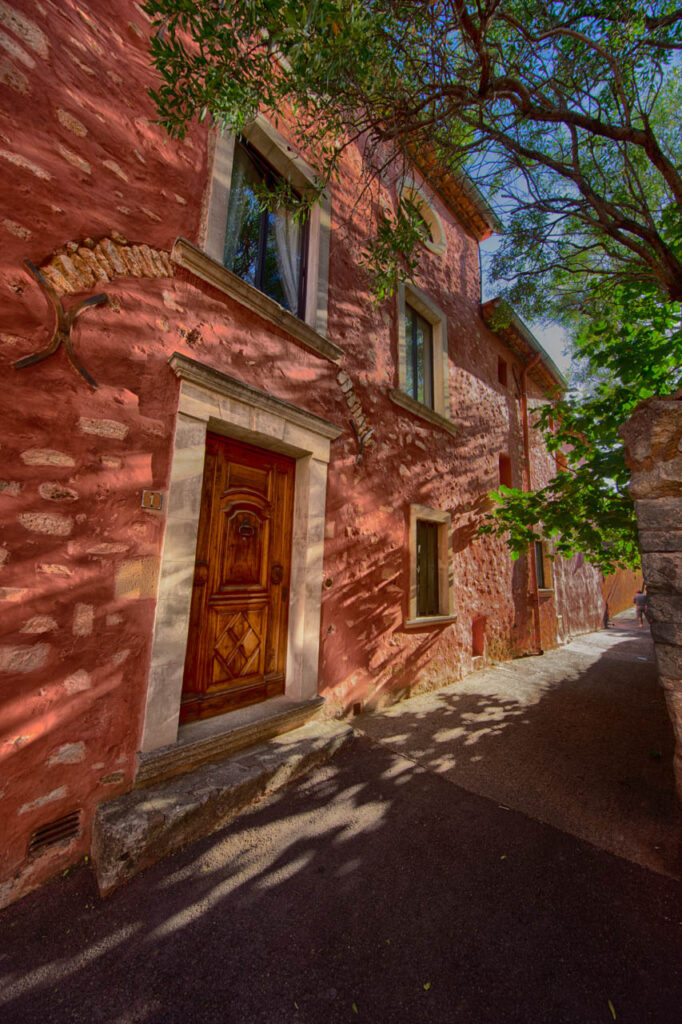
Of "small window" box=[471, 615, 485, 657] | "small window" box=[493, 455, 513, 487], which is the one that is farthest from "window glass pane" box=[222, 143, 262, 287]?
"small window" box=[493, 455, 513, 487]

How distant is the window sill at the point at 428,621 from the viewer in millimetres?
4703

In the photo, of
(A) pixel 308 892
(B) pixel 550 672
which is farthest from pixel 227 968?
(B) pixel 550 672

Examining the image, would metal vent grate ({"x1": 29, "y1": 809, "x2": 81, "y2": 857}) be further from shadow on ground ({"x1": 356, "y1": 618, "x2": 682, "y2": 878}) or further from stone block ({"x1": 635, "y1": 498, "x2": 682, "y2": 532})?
stone block ({"x1": 635, "y1": 498, "x2": 682, "y2": 532})

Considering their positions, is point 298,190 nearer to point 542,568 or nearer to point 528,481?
point 528,481

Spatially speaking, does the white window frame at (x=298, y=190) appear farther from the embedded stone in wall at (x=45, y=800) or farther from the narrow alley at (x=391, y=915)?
the narrow alley at (x=391, y=915)

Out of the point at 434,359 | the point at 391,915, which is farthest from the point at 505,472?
the point at 391,915

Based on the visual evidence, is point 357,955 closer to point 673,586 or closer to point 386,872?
point 386,872

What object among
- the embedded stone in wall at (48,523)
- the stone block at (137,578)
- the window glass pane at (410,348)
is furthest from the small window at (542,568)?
the embedded stone in wall at (48,523)

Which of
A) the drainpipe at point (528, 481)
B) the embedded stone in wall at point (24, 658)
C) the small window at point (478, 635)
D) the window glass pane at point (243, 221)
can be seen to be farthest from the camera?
the drainpipe at point (528, 481)

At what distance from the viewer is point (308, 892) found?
1.87 meters

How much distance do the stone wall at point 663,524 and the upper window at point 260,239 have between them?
10.3ft

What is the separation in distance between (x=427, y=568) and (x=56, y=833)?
444 centimetres

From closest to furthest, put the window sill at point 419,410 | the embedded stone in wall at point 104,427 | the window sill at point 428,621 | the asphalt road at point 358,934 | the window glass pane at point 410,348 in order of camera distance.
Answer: the asphalt road at point 358,934 → the embedded stone in wall at point 104,427 → the window sill at point 428,621 → the window sill at point 419,410 → the window glass pane at point 410,348

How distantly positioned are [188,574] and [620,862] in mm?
2871
